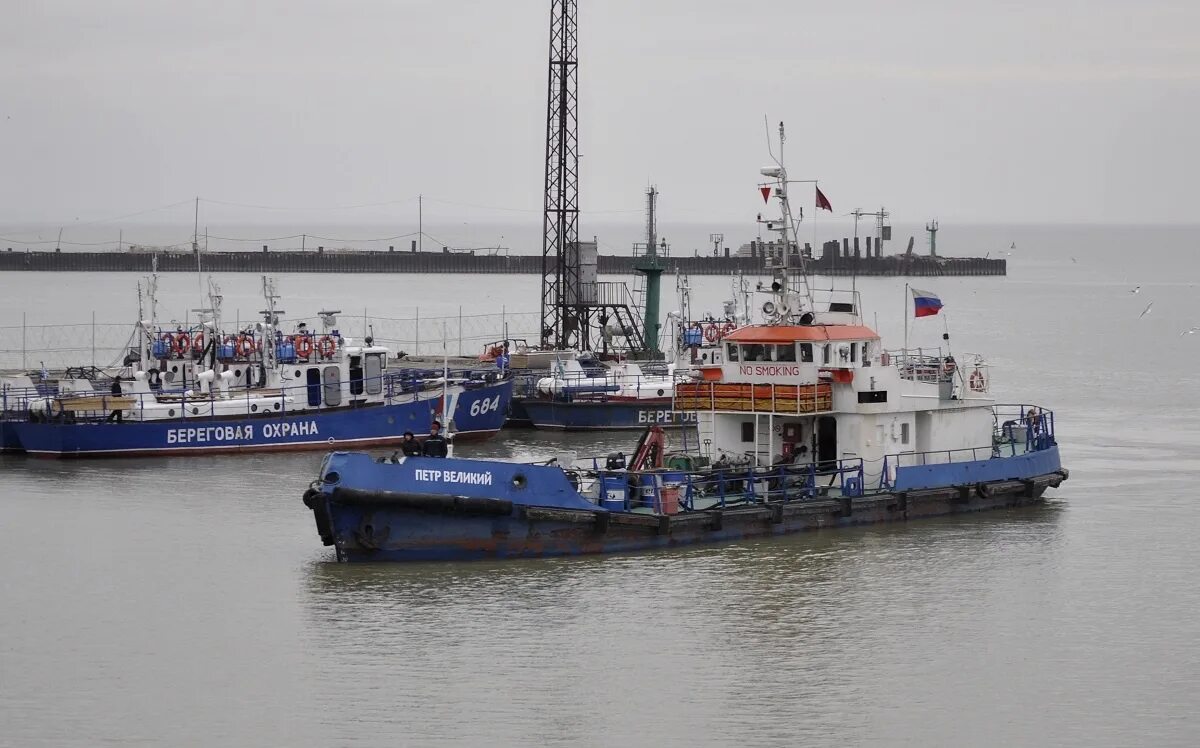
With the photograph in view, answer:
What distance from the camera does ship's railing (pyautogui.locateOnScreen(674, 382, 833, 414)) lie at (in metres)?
32.0

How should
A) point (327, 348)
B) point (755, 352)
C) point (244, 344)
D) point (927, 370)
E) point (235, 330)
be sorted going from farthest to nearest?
point (235, 330) → point (244, 344) → point (327, 348) → point (927, 370) → point (755, 352)

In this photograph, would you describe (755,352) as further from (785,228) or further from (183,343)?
(183,343)

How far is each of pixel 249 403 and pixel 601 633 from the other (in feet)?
73.6

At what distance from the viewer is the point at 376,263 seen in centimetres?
16300

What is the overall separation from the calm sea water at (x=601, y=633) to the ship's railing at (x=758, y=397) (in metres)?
2.44

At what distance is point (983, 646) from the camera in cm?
2584

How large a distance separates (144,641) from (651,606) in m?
7.72

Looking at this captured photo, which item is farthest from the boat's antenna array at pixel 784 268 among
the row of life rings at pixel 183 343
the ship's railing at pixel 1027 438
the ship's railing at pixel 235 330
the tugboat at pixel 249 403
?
the ship's railing at pixel 235 330

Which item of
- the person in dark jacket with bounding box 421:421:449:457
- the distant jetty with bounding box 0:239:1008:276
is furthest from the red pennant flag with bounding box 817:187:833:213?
the distant jetty with bounding box 0:239:1008:276

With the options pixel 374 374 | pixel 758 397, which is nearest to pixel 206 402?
pixel 374 374

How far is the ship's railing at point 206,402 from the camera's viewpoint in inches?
1781

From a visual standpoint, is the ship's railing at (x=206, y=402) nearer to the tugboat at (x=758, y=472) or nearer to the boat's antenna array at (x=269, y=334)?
the boat's antenna array at (x=269, y=334)

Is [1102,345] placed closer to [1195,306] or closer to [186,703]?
[1195,306]

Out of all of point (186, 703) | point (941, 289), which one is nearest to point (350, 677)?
point (186, 703)
